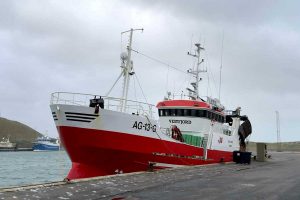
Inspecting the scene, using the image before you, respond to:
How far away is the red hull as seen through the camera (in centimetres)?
1911

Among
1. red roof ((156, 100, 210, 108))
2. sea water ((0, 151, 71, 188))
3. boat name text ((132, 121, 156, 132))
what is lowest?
sea water ((0, 151, 71, 188))

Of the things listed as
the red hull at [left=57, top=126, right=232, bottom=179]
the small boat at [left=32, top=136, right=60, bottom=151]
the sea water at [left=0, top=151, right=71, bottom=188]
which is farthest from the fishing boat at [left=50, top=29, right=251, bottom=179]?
the small boat at [left=32, top=136, right=60, bottom=151]

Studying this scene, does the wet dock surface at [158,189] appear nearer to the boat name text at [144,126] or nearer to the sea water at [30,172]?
the boat name text at [144,126]

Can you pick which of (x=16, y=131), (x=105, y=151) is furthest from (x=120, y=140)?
(x=16, y=131)

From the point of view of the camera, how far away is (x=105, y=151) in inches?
766

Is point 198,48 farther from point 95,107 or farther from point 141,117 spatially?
point 95,107

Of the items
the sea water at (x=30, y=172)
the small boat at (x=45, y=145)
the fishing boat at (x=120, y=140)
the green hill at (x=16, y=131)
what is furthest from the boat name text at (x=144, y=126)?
the green hill at (x=16, y=131)

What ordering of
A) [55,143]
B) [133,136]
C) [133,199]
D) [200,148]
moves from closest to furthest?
[133,199] < [133,136] < [200,148] < [55,143]

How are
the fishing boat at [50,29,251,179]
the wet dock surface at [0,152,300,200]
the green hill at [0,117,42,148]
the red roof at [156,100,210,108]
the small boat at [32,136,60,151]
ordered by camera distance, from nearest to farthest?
1. the wet dock surface at [0,152,300,200]
2. the fishing boat at [50,29,251,179]
3. the red roof at [156,100,210,108]
4. the small boat at [32,136,60,151]
5. the green hill at [0,117,42,148]

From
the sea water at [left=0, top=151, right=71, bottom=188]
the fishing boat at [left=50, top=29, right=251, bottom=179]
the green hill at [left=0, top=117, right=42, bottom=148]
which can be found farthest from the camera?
the green hill at [left=0, top=117, right=42, bottom=148]

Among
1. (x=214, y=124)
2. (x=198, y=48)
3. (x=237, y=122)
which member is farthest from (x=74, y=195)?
(x=237, y=122)

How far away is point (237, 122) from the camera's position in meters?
36.9

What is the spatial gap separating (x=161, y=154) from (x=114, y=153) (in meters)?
3.52

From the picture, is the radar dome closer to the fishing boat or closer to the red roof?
the fishing boat
